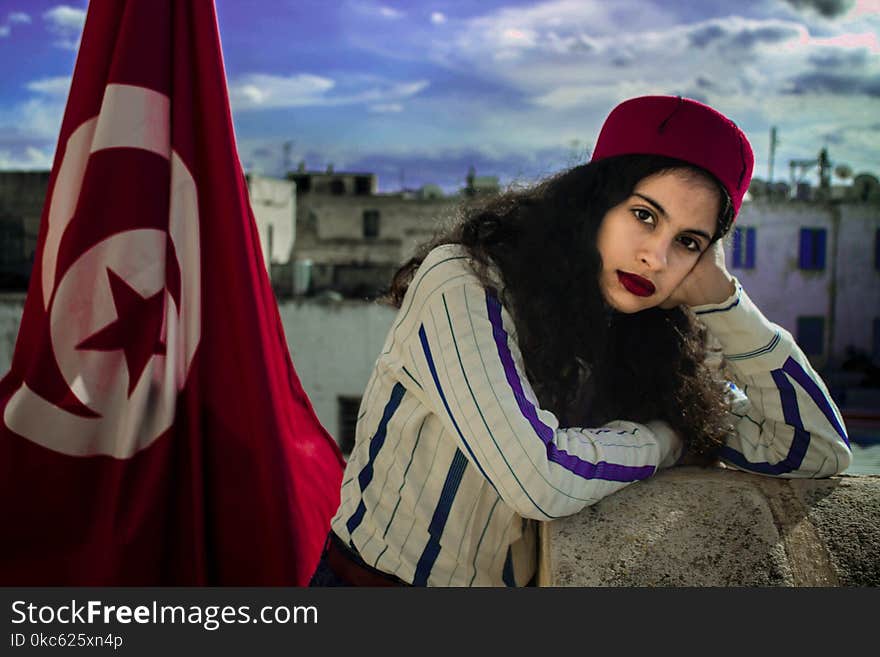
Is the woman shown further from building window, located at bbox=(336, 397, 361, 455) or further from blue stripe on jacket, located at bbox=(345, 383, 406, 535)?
building window, located at bbox=(336, 397, 361, 455)

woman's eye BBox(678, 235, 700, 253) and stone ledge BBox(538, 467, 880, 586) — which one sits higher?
woman's eye BBox(678, 235, 700, 253)

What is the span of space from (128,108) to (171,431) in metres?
0.92

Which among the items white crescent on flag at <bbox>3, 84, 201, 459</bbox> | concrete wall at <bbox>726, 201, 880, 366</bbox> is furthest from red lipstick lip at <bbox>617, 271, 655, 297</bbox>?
concrete wall at <bbox>726, 201, 880, 366</bbox>

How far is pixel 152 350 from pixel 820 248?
24.4 metres

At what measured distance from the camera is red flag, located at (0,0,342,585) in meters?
2.36

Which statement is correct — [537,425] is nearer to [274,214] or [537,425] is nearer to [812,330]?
[274,214]

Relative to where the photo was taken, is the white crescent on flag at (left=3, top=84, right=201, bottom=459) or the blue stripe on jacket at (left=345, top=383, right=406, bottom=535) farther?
the white crescent on flag at (left=3, top=84, right=201, bottom=459)

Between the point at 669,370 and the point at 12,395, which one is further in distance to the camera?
the point at 12,395

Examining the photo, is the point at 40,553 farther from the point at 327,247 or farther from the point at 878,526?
the point at 327,247

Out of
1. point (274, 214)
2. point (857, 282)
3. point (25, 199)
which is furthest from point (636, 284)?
point (857, 282)

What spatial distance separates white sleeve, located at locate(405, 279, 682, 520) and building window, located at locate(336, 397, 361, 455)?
1335 cm

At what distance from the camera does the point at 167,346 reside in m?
2.42

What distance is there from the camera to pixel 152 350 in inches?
95.1
